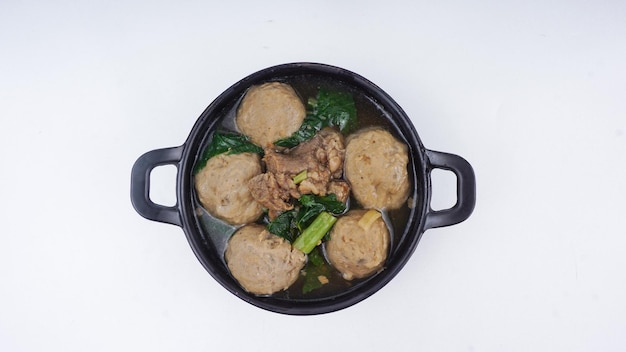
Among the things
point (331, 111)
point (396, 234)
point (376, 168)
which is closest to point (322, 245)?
point (396, 234)

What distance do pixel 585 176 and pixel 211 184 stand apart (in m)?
2.01

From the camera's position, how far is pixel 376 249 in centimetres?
239

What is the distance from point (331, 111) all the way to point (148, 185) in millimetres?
888

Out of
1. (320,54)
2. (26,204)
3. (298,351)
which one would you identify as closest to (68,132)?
(26,204)

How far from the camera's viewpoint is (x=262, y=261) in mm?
2410

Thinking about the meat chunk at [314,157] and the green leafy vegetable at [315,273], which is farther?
the green leafy vegetable at [315,273]

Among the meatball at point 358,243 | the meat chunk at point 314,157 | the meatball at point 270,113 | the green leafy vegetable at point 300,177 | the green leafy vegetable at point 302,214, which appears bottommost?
the meatball at point 358,243

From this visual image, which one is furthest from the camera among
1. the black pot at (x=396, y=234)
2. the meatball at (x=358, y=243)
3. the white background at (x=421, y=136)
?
the white background at (x=421, y=136)

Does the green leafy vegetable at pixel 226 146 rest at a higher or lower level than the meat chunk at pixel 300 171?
higher

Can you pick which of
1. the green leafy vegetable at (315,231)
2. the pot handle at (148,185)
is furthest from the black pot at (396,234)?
the green leafy vegetable at (315,231)

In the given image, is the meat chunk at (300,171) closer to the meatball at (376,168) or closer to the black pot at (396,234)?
the meatball at (376,168)

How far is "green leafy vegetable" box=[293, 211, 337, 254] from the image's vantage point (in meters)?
2.47

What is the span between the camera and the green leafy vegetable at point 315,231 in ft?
8.10

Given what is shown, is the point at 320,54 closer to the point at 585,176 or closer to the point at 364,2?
the point at 364,2
